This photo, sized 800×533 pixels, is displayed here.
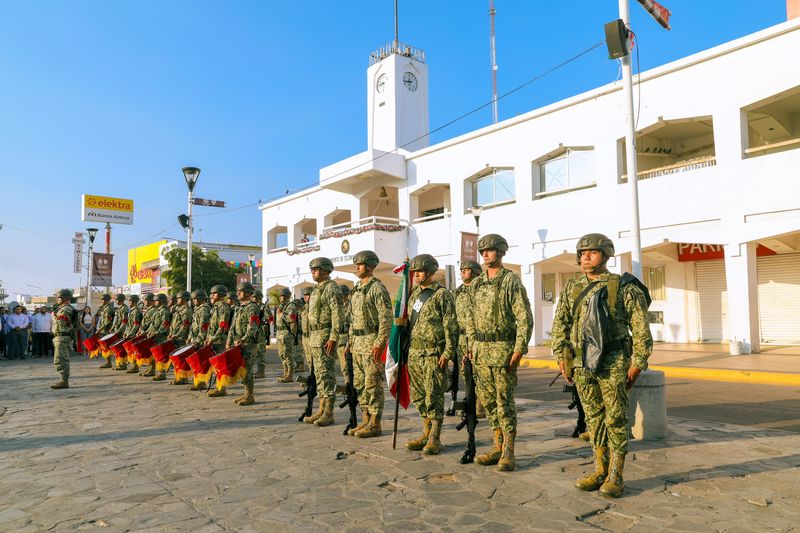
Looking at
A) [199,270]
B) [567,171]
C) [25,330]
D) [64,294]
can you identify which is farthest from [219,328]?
[199,270]

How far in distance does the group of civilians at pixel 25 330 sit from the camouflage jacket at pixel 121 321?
4973 mm

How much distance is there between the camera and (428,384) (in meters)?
5.41

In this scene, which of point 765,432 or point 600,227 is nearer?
point 765,432

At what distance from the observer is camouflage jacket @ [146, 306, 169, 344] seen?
12.4 meters

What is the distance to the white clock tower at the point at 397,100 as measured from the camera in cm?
2917

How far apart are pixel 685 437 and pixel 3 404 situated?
1028 centimetres

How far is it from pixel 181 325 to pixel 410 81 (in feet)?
73.5

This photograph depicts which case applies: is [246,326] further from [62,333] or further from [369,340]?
[62,333]

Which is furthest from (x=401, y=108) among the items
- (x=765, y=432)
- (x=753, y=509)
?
(x=753, y=509)

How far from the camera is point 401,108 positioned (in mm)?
29344

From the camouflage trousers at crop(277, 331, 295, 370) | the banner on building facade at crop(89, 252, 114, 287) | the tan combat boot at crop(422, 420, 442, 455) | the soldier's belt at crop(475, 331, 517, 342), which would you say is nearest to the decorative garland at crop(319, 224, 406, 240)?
the camouflage trousers at crop(277, 331, 295, 370)

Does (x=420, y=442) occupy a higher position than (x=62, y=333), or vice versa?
(x=62, y=333)

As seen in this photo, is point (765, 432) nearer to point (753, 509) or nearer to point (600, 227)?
point (753, 509)

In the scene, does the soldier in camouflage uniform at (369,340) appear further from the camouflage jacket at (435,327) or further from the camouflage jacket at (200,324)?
the camouflage jacket at (200,324)
